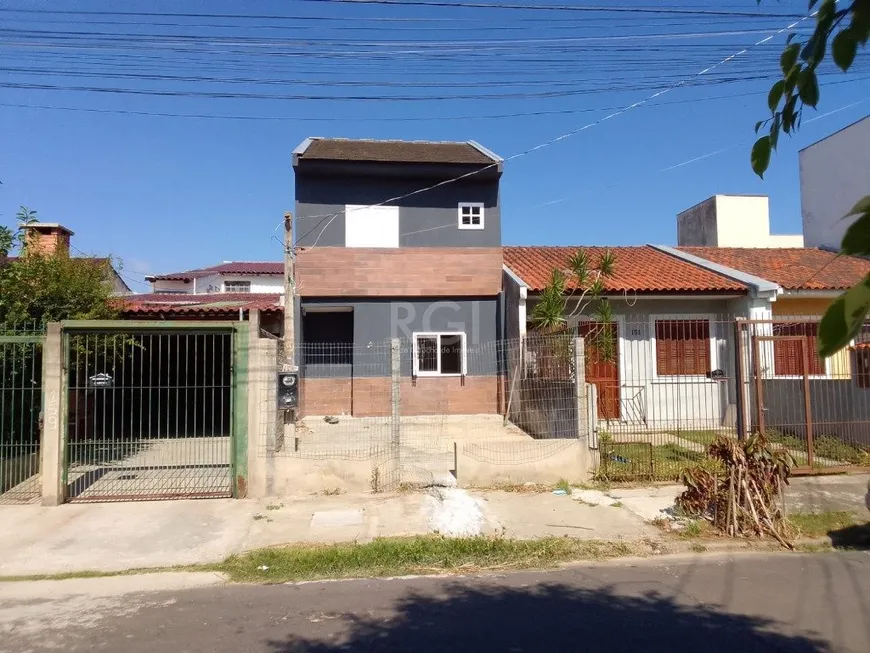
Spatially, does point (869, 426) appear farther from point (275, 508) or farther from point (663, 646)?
point (275, 508)

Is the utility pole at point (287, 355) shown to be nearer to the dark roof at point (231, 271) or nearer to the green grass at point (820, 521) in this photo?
the green grass at point (820, 521)

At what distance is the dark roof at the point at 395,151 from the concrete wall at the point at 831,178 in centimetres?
1003

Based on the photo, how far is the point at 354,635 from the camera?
14.3 feet

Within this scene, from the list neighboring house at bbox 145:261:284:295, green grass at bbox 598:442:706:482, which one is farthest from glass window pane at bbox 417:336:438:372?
neighboring house at bbox 145:261:284:295

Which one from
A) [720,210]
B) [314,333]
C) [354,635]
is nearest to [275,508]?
[354,635]

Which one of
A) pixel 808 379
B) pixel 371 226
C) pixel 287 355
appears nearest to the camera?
pixel 808 379

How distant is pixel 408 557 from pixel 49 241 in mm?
10165

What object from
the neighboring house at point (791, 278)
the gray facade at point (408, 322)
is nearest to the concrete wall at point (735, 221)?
the neighboring house at point (791, 278)

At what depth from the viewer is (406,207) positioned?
49.6ft

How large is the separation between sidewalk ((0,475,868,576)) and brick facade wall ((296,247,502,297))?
715 centimetres

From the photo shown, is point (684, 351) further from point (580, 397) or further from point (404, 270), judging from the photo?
point (404, 270)

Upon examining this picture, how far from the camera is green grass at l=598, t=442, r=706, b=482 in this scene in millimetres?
8750

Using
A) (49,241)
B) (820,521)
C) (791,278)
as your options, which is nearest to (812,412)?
(820,521)

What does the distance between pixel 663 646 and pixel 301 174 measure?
13.0 meters
